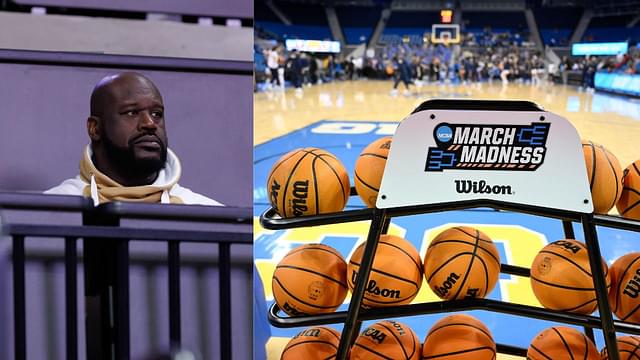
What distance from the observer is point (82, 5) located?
1.34 meters

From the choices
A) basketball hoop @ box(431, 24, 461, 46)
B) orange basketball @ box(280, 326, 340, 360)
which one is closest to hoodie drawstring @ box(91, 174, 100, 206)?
orange basketball @ box(280, 326, 340, 360)

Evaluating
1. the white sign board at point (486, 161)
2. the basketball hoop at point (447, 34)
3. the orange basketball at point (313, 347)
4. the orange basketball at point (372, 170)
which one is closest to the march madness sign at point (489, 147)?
the white sign board at point (486, 161)

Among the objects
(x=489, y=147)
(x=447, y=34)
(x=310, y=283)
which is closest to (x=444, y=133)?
(x=489, y=147)

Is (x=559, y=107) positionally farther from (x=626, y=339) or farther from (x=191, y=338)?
(x=191, y=338)

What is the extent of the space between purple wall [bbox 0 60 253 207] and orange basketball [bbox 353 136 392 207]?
0.41 meters

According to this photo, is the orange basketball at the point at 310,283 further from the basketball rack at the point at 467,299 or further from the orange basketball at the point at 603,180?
the orange basketball at the point at 603,180

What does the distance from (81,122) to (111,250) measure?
13.0 inches

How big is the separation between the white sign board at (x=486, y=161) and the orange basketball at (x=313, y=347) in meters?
0.62

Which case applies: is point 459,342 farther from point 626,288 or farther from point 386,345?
point 626,288

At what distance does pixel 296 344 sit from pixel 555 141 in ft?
3.21

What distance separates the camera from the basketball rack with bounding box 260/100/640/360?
141 centimetres

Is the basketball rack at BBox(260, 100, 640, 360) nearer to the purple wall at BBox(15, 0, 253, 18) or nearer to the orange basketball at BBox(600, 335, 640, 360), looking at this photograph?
the orange basketball at BBox(600, 335, 640, 360)

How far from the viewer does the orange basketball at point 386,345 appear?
68.1 inches

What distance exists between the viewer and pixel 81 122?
4.55ft
